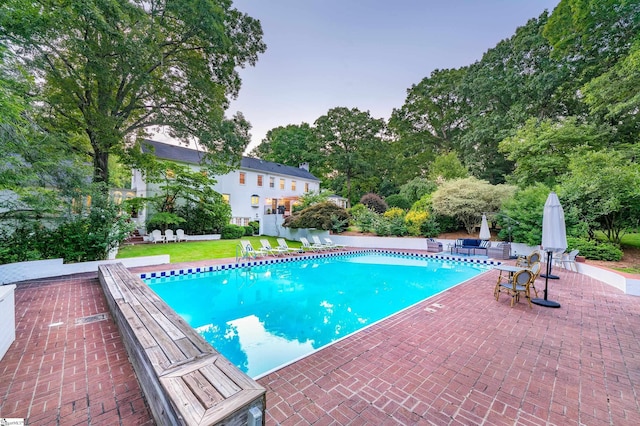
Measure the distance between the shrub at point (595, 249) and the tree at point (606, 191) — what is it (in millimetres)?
1004

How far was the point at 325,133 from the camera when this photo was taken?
103 feet

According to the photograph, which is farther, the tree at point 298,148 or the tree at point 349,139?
the tree at point 298,148

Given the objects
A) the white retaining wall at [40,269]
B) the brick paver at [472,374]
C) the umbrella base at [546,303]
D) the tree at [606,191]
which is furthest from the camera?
the tree at [606,191]

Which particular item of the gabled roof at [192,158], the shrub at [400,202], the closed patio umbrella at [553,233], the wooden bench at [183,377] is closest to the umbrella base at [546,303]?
the closed patio umbrella at [553,233]

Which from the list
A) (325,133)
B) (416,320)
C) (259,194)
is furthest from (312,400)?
(325,133)

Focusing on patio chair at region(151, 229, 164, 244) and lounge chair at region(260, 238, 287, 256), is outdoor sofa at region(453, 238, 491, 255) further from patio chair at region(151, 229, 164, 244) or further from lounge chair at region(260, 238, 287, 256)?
patio chair at region(151, 229, 164, 244)

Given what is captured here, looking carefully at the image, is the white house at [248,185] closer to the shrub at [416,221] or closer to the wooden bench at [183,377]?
the shrub at [416,221]

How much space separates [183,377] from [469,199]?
16.5m

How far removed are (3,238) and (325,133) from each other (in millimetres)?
28201

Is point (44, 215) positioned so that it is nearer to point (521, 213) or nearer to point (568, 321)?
point (568, 321)

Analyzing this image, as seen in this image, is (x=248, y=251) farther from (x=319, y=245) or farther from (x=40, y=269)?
(x=40, y=269)

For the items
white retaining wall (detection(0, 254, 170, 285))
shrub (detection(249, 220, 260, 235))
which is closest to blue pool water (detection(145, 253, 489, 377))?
white retaining wall (detection(0, 254, 170, 285))

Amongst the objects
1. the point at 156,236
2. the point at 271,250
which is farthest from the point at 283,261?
the point at 156,236

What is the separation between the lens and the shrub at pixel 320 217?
17.3 m
